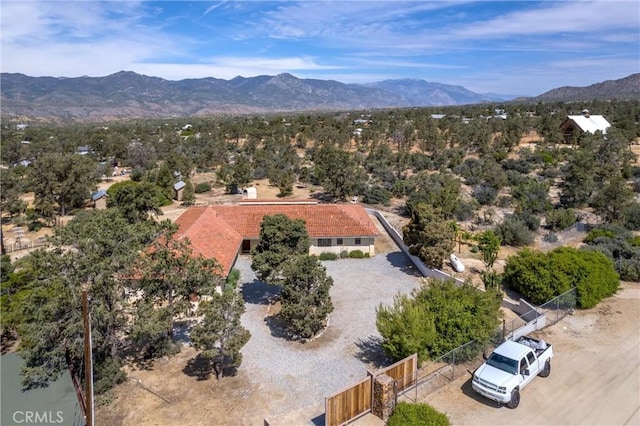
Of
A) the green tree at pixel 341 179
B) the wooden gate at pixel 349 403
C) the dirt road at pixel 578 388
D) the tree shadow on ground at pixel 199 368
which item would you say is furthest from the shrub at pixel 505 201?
the tree shadow on ground at pixel 199 368

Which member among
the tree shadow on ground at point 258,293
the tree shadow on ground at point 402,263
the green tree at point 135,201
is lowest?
the tree shadow on ground at point 258,293

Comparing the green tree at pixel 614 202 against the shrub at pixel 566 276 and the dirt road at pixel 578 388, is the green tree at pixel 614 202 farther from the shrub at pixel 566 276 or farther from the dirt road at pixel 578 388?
the dirt road at pixel 578 388

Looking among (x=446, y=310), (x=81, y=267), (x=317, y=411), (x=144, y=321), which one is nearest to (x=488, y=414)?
(x=446, y=310)

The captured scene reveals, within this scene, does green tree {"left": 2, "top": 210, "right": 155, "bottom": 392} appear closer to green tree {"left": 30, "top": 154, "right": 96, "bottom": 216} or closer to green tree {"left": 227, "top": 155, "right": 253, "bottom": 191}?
green tree {"left": 30, "top": 154, "right": 96, "bottom": 216}

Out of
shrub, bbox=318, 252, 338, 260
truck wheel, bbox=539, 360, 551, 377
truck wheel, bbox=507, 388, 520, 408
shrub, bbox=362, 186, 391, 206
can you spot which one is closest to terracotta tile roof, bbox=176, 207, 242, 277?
shrub, bbox=318, 252, 338, 260

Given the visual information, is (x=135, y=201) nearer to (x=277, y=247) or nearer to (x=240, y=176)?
(x=240, y=176)

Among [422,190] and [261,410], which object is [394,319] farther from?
[422,190]
